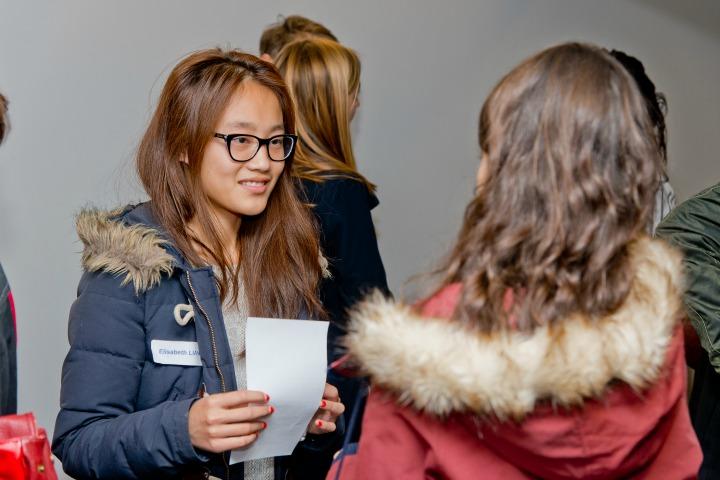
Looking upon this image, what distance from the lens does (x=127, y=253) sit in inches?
62.3

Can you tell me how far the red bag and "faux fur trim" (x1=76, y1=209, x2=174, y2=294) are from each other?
0.99ft

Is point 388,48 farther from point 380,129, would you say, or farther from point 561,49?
point 561,49

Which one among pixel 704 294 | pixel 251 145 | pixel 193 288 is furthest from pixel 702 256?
pixel 193 288

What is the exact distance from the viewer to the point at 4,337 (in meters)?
1.63

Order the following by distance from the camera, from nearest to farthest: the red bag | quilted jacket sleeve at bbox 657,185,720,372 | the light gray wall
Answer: the red bag, quilted jacket sleeve at bbox 657,185,720,372, the light gray wall

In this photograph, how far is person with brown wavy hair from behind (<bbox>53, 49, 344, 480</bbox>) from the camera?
1.51m

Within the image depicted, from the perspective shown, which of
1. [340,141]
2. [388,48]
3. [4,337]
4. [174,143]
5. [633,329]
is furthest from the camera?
[388,48]

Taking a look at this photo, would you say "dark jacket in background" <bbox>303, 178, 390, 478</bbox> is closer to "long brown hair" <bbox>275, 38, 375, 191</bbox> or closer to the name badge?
"long brown hair" <bbox>275, 38, 375, 191</bbox>

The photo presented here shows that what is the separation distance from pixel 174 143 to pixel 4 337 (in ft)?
1.66

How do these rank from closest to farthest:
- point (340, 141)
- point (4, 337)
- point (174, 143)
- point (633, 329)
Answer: point (633, 329) < point (4, 337) < point (174, 143) < point (340, 141)

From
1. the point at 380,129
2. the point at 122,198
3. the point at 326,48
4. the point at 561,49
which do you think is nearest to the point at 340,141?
the point at 326,48

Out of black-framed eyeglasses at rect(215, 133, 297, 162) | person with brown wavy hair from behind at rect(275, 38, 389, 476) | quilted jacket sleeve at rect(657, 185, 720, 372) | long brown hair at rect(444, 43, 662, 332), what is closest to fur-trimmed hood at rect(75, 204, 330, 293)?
black-framed eyeglasses at rect(215, 133, 297, 162)

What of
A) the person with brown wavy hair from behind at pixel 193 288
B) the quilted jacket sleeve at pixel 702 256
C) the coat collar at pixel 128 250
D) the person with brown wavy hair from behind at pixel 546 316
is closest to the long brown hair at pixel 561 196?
the person with brown wavy hair from behind at pixel 546 316

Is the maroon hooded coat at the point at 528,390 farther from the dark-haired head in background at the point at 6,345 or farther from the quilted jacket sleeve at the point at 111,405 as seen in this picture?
the dark-haired head in background at the point at 6,345
